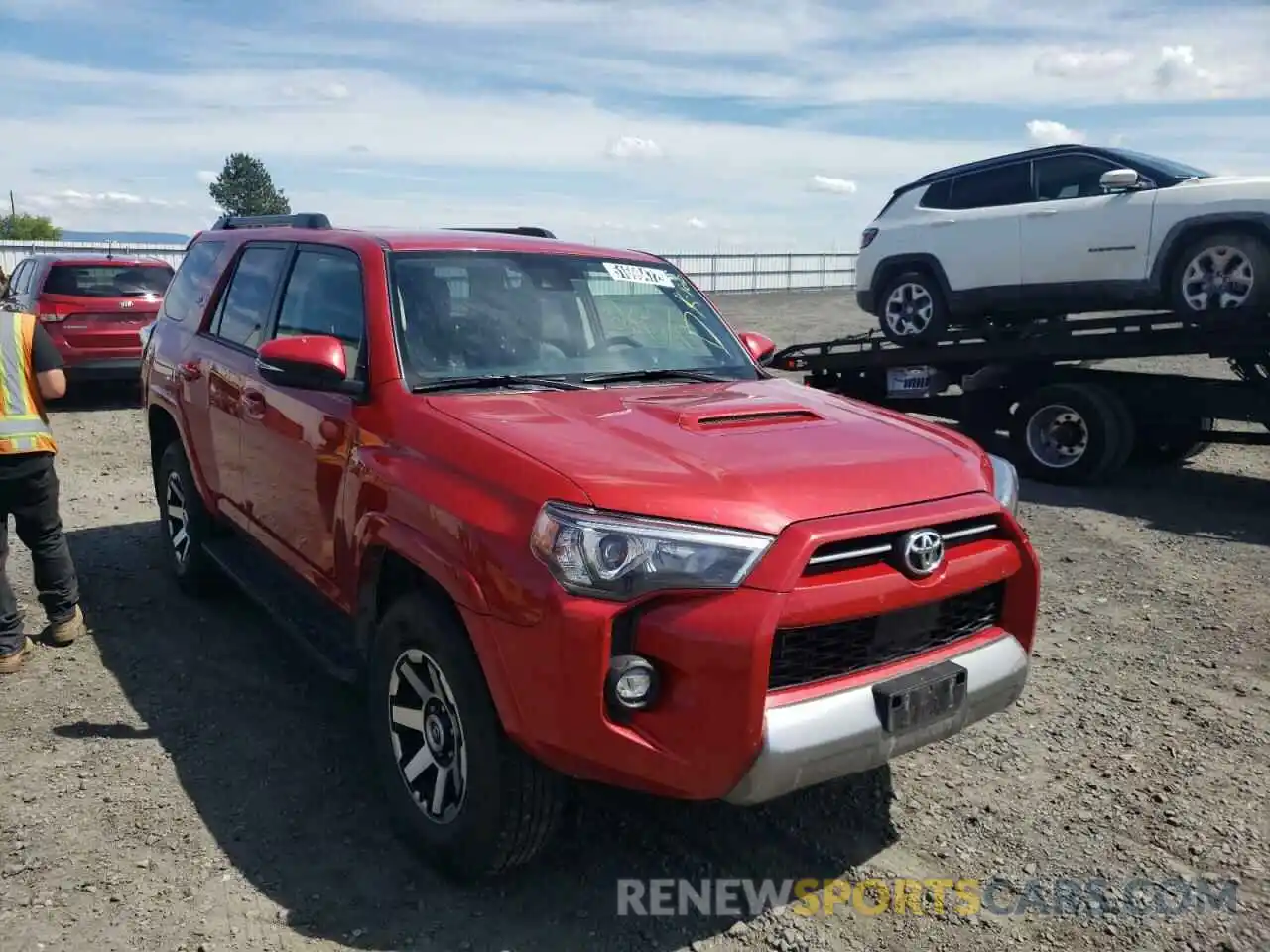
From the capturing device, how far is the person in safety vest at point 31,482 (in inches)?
187

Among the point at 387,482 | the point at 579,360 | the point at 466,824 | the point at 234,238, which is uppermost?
the point at 234,238

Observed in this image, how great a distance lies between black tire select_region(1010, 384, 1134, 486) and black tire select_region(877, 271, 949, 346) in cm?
169

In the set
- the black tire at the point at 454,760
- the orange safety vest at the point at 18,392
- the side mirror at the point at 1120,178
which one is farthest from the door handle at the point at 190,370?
the side mirror at the point at 1120,178

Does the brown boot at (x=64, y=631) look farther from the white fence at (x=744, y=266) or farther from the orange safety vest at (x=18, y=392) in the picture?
the white fence at (x=744, y=266)

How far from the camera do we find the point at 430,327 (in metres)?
3.70

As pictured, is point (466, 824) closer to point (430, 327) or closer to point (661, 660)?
point (661, 660)

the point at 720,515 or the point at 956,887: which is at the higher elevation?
the point at 720,515

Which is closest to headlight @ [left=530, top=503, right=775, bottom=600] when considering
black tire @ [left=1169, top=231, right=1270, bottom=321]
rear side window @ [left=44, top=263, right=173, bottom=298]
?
black tire @ [left=1169, top=231, right=1270, bottom=321]

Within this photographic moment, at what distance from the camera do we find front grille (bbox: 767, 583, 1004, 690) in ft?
8.90

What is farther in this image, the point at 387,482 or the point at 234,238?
the point at 234,238

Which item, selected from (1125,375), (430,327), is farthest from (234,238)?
(1125,375)

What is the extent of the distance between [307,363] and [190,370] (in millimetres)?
2129

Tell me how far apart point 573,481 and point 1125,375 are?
733 centimetres

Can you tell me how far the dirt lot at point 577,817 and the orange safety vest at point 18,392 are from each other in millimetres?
1012
